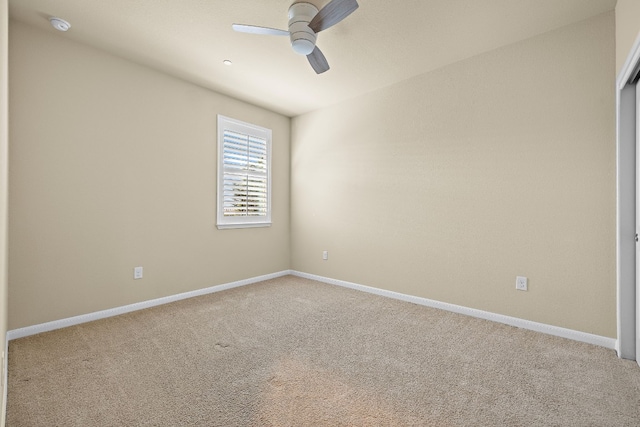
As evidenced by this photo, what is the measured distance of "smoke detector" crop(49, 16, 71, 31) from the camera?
7.89 ft

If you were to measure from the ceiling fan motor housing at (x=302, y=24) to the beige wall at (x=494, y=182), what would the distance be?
1.64m

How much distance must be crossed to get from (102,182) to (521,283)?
3954 millimetres

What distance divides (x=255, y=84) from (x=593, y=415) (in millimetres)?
3895

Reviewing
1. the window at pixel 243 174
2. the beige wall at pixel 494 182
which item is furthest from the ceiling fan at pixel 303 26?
the window at pixel 243 174

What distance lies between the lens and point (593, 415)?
155 centimetres

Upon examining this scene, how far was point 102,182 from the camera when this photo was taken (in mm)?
2893

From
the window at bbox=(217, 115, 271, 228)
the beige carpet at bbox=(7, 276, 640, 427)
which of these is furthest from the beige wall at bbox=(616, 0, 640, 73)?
the window at bbox=(217, 115, 271, 228)

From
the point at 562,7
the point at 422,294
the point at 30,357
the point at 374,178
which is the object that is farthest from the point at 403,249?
the point at 30,357

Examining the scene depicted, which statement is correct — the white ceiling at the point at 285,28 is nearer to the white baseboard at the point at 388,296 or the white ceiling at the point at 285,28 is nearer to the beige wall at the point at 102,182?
the beige wall at the point at 102,182

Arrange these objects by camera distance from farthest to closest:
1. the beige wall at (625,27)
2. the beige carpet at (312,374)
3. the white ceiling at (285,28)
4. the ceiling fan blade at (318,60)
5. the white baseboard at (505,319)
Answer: the ceiling fan blade at (318,60)
the white baseboard at (505,319)
the white ceiling at (285,28)
the beige wall at (625,27)
the beige carpet at (312,374)

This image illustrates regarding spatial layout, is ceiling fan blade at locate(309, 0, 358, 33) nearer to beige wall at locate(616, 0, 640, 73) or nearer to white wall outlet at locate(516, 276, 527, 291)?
beige wall at locate(616, 0, 640, 73)

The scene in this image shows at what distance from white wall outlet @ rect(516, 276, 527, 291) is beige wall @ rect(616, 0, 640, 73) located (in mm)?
1706

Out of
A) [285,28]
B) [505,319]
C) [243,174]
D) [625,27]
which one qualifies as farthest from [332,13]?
[505,319]

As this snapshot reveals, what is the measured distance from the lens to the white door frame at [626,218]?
2.12m
